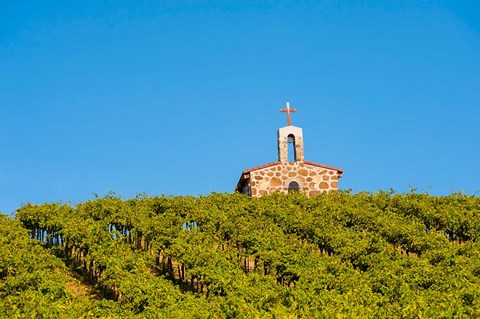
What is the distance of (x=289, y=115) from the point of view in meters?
40.8

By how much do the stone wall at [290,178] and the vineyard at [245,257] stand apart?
13.0 ft

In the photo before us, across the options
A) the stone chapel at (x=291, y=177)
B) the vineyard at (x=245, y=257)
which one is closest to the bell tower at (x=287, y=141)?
the stone chapel at (x=291, y=177)

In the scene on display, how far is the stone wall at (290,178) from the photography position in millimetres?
39594

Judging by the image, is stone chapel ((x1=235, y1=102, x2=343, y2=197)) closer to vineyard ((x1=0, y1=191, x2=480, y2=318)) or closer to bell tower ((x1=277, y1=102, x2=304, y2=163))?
bell tower ((x1=277, y1=102, x2=304, y2=163))

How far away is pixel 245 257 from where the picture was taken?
26.3 metres

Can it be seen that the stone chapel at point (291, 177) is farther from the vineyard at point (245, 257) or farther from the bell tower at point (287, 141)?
the vineyard at point (245, 257)

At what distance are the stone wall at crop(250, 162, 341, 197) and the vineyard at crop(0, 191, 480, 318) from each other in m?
3.96

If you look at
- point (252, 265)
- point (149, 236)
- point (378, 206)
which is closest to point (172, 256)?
point (149, 236)

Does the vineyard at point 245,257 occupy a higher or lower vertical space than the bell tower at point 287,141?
lower

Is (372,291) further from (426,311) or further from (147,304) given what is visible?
(147,304)

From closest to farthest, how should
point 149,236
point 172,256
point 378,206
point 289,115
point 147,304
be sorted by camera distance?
point 147,304 < point 172,256 < point 149,236 < point 378,206 < point 289,115

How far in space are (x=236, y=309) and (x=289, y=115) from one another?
24.9 meters

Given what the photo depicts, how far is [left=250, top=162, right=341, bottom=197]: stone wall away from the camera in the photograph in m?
39.6

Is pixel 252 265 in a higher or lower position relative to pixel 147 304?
higher
